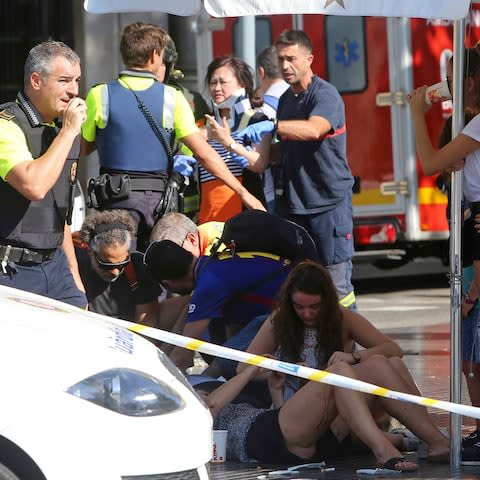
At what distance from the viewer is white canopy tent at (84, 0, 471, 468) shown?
19.8ft

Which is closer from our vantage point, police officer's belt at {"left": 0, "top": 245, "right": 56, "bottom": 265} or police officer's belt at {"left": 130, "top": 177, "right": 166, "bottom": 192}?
police officer's belt at {"left": 0, "top": 245, "right": 56, "bottom": 265}

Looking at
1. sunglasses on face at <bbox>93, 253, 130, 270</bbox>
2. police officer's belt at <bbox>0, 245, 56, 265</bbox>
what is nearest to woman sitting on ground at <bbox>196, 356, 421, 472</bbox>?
police officer's belt at <bbox>0, 245, 56, 265</bbox>

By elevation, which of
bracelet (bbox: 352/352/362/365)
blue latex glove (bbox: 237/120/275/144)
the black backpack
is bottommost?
bracelet (bbox: 352/352/362/365)

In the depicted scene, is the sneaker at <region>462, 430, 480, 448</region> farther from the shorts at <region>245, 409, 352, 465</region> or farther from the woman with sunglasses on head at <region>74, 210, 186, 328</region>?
the woman with sunglasses on head at <region>74, 210, 186, 328</region>

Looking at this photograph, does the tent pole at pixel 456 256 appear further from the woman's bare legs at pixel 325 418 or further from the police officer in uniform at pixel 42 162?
the police officer in uniform at pixel 42 162

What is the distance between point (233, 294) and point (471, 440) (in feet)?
4.35

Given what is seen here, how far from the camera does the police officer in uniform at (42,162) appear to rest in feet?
19.9

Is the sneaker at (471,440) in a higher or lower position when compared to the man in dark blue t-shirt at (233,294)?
lower

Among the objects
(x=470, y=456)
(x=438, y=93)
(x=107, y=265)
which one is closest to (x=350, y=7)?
(x=438, y=93)

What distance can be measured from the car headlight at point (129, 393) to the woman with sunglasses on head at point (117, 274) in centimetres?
302

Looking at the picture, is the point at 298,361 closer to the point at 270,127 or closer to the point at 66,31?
the point at 270,127

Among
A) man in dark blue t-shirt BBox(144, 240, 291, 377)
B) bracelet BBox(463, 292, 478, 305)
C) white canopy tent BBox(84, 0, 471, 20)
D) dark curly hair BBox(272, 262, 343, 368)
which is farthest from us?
man in dark blue t-shirt BBox(144, 240, 291, 377)

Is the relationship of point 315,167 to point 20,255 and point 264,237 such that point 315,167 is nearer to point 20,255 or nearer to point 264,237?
point 264,237

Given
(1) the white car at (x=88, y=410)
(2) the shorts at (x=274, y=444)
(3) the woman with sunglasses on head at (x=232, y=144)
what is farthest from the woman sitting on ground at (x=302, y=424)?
(3) the woman with sunglasses on head at (x=232, y=144)
